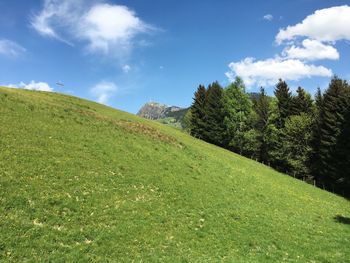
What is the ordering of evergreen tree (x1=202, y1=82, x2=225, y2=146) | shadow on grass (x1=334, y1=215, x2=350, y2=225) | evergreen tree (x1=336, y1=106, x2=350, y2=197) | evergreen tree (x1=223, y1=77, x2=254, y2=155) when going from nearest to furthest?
shadow on grass (x1=334, y1=215, x2=350, y2=225) < evergreen tree (x1=336, y1=106, x2=350, y2=197) < evergreen tree (x1=223, y1=77, x2=254, y2=155) < evergreen tree (x1=202, y1=82, x2=225, y2=146)

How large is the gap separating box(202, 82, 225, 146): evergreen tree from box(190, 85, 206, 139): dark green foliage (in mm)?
1879

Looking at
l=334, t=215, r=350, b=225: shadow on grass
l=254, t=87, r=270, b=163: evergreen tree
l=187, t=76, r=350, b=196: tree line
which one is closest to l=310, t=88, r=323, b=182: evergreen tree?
l=187, t=76, r=350, b=196: tree line

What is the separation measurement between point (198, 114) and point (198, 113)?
0.34m

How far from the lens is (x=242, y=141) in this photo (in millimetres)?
80562

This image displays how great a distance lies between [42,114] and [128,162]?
1227 centimetres

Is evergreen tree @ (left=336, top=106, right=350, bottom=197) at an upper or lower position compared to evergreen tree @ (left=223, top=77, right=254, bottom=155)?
lower

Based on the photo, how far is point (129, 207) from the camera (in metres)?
20.6

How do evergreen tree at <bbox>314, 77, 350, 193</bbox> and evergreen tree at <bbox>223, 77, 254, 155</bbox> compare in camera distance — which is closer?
evergreen tree at <bbox>314, 77, 350, 193</bbox>


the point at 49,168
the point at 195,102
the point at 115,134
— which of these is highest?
the point at 195,102

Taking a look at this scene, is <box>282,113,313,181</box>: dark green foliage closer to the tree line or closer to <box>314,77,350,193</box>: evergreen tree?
the tree line

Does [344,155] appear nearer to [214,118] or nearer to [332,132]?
[332,132]

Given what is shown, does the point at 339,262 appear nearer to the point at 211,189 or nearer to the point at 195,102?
the point at 211,189

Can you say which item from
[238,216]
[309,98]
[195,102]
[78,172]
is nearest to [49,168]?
[78,172]

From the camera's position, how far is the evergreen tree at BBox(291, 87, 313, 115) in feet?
235
